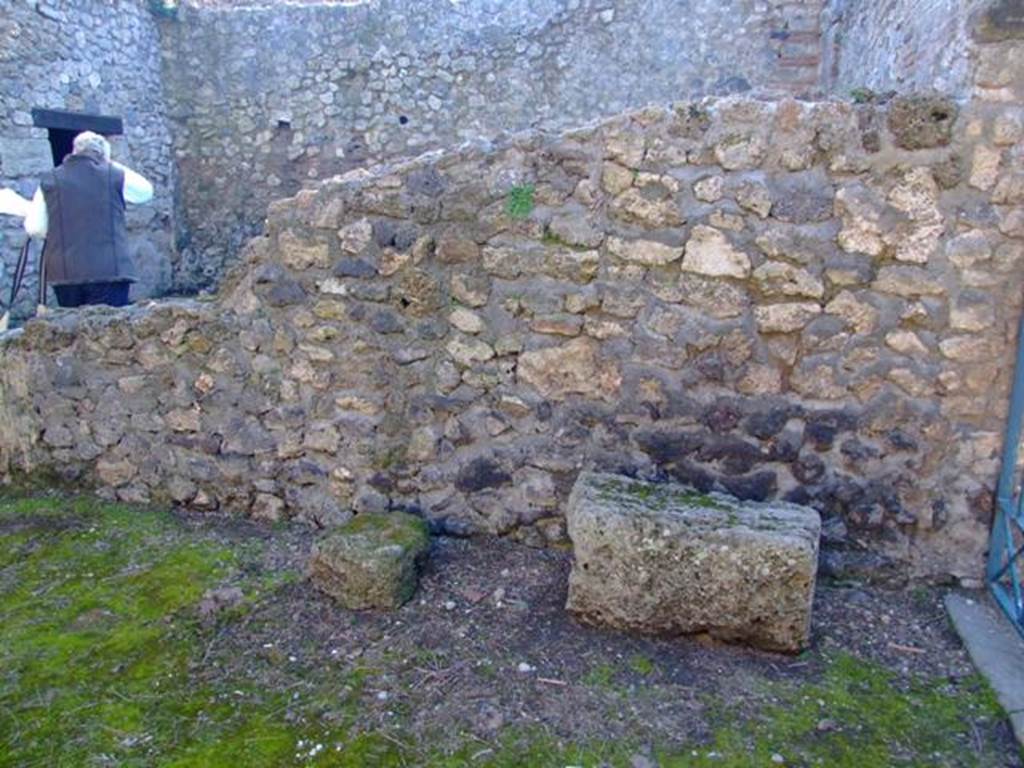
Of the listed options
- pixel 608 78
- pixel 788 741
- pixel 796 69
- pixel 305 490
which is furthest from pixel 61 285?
pixel 796 69

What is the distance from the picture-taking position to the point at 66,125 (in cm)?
751

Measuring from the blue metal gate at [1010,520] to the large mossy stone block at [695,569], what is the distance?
682 millimetres

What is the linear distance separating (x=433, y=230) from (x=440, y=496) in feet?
3.52

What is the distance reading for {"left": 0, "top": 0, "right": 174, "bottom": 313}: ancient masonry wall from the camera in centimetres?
694

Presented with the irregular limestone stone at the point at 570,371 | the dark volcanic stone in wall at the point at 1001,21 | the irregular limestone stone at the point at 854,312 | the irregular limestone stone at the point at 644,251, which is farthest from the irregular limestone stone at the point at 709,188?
the dark volcanic stone in wall at the point at 1001,21

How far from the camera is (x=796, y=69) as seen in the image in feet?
23.0

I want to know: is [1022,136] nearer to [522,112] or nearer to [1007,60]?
[1007,60]

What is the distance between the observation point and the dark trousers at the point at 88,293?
4676 millimetres

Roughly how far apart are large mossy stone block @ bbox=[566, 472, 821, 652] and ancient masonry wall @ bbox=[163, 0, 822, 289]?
5338 mm

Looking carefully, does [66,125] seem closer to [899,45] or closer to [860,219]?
[899,45]


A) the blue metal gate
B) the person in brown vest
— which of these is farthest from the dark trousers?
the blue metal gate

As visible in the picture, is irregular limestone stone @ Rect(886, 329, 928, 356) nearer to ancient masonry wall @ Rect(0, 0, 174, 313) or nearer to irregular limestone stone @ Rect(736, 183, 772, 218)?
irregular limestone stone @ Rect(736, 183, 772, 218)

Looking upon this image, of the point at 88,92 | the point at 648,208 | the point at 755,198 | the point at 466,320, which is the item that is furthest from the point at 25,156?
the point at 755,198

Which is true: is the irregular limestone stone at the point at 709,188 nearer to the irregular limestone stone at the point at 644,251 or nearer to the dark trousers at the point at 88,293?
the irregular limestone stone at the point at 644,251
